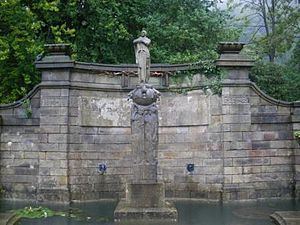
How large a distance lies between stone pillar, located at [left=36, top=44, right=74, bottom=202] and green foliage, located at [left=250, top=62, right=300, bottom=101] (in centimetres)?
894

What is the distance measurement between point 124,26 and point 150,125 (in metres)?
10.1

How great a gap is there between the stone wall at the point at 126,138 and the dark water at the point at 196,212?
29.7 inches

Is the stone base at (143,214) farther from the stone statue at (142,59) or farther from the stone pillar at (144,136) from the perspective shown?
the stone statue at (142,59)

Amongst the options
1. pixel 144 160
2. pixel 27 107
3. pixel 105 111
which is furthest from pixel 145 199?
pixel 27 107

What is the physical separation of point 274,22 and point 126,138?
1585cm

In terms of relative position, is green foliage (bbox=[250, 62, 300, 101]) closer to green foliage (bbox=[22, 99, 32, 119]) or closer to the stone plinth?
green foliage (bbox=[22, 99, 32, 119])

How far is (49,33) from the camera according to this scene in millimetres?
18688

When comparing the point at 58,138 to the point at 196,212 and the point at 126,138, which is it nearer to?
the point at 126,138

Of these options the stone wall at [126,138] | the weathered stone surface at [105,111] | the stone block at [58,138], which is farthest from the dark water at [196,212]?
the weathered stone surface at [105,111]

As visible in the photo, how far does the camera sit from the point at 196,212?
37.2ft

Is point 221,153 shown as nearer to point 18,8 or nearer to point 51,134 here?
point 51,134

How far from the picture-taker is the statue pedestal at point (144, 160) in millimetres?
10016

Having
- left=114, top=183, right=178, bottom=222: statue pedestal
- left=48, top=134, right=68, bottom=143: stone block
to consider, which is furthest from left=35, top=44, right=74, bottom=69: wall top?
left=114, top=183, right=178, bottom=222: statue pedestal

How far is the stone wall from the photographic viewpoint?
13.4 metres
